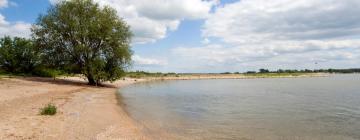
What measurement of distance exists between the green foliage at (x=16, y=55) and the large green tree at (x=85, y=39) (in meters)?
7.58

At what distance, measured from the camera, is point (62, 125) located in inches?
616

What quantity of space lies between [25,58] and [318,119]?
50.0 meters

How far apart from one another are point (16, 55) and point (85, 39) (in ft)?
48.8

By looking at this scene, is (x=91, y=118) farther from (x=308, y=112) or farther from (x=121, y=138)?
(x=308, y=112)

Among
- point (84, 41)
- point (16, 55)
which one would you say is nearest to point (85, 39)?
point (84, 41)

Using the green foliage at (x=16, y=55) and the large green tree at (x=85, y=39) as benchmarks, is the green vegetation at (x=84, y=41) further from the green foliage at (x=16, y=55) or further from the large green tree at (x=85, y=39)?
the green foliage at (x=16, y=55)

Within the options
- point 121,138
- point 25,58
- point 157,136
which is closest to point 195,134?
point 157,136

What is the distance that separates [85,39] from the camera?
50094 millimetres

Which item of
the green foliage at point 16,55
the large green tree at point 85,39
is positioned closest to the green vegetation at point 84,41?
the large green tree at point 85,39

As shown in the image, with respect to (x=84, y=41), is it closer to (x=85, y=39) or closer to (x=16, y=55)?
(x=85, y=39)

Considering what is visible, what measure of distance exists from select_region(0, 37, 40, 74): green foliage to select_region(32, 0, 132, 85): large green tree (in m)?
7.58

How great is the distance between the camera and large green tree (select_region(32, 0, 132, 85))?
49.3 metres

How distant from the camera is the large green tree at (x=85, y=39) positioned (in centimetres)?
4928

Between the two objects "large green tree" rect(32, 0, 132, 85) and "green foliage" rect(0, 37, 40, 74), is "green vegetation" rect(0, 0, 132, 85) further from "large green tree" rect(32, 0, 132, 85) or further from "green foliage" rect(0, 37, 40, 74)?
"green foliage" rect(0, 37, 40, 74)
